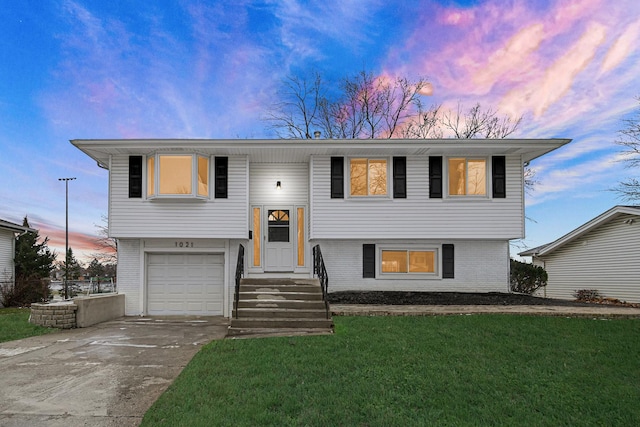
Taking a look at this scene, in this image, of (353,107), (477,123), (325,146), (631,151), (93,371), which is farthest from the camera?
(353,107)

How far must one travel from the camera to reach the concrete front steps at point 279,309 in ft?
28.7

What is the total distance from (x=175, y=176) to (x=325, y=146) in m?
4.34

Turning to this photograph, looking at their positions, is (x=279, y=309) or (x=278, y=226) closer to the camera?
(x=279, y=309)

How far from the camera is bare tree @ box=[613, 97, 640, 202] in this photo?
20.1 meters

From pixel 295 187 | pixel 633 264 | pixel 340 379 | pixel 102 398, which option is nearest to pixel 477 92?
pixel 633 264

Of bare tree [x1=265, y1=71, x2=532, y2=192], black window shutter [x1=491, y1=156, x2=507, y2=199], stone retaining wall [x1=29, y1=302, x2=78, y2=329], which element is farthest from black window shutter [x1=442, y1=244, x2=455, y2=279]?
bare tree [x1=265, y1=71, x2=532, y2=192]

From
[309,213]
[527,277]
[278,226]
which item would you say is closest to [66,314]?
[278,226]

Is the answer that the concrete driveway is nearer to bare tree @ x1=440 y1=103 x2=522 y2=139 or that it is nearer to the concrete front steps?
the concrete front steps

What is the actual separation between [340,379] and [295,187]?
25.7 feet

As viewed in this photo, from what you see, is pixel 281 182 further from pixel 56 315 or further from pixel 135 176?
pixel 56 315

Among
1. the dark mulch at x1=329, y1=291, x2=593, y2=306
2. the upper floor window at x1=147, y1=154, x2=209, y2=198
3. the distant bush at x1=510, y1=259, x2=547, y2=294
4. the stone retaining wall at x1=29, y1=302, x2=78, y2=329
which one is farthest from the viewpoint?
the distant bush at x1=510, y1=259, x2=547, y2=294

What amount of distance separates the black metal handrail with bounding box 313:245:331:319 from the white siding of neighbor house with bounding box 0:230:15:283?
52.8ft

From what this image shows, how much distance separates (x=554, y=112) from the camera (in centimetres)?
1541

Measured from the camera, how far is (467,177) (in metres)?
11.8
